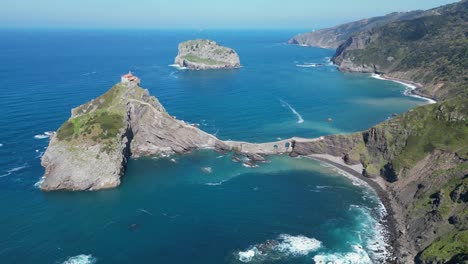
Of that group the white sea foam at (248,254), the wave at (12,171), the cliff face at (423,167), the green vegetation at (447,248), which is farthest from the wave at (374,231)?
the wave at (12,171)

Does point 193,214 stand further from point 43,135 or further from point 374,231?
point 43,135

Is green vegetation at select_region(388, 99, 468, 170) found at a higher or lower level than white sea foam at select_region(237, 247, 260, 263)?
higher

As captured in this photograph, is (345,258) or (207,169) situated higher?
(207,169)

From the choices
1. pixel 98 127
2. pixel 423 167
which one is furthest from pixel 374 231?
pixel 98 127

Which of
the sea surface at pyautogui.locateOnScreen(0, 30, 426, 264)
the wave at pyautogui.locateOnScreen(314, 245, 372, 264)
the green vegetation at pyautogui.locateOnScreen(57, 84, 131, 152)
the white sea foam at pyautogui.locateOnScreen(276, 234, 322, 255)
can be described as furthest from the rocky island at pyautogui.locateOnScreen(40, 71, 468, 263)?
the white sea foam at pyautogui.locateOnScreen(276, 234, 322, 255)

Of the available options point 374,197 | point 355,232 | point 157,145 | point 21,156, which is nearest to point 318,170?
point 374,197

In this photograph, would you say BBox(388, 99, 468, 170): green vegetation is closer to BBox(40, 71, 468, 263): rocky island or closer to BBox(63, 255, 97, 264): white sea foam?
BBox(40, 71, 468, 263): rocky island
